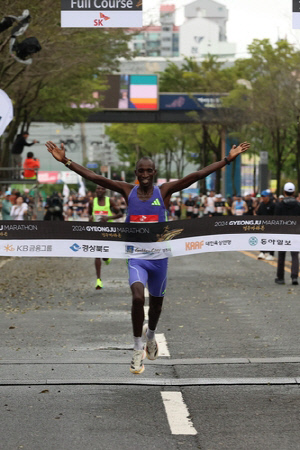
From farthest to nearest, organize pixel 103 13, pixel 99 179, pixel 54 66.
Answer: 1. pixel 54 66
2. pixel 103 13
3. pixel 99 179

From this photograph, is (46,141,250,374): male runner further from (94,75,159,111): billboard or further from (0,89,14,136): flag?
(94,75,159,111): billboard

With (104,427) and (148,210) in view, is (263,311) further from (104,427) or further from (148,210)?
(104,427)

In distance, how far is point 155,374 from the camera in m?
8.42

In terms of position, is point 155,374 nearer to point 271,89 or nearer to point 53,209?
point 53,209

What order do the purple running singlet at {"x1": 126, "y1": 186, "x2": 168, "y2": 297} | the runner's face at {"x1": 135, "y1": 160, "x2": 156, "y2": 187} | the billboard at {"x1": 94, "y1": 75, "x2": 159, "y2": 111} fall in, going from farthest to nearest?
the billboard at {"x1": 94, "y1": 75, "x2": 159, "y2": 111}, the purple running singlet at {"x1": 126, "y1": 186, "x2": 168, "y2": 297}, the runner's face at {"x1": 135, "y1": 160, "x2": 156, "y2": 187}

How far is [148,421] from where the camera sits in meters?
6.61

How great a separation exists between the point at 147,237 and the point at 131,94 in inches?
2268

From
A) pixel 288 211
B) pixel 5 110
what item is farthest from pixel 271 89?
pixel 5 110

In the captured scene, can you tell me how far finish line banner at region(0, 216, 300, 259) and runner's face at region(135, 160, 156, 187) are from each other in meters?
0.43

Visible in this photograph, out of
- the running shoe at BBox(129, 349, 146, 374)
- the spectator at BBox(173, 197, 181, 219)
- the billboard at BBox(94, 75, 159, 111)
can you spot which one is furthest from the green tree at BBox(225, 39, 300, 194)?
the running shoe at BBox(129, 349, 146, 374)

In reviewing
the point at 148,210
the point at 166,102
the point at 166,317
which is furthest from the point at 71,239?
the point at 166,102

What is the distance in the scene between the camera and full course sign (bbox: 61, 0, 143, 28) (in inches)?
561

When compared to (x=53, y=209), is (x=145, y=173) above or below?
above

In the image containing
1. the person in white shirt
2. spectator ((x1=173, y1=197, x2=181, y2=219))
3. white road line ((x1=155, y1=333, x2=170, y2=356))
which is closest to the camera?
white road line ((x1=155, y1=333, x2=170, y2=356))
